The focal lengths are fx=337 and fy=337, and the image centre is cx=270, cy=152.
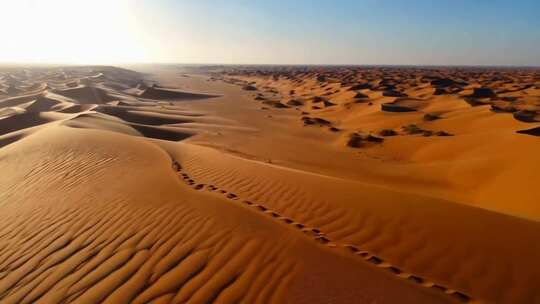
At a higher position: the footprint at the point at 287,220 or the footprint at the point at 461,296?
the footprint at the point at 461,296

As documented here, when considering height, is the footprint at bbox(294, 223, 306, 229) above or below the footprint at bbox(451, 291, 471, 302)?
below

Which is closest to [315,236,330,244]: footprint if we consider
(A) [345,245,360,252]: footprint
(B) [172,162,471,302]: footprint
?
(B) [172,162,471,302]: footprint

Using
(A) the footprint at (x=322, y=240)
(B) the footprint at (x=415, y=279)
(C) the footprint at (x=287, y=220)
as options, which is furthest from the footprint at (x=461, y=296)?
(C) the footprint at (x=287, y=220)

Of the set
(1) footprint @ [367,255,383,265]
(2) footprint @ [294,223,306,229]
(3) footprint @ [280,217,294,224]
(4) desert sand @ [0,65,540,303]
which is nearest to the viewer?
(4) desert sand @ [0,65,540,303]

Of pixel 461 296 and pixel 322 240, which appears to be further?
pixel 322 240

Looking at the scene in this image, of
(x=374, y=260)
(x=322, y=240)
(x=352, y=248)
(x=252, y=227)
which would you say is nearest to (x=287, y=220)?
(x=252, y=227)

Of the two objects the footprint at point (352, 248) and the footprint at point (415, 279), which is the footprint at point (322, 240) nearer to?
the footprint at point (352, 248)

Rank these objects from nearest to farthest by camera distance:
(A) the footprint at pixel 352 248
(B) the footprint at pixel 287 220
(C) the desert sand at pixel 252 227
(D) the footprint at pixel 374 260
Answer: (C) the desert sand at pixel 252 227
(D) the footprint at pixel 374 260
(A) the footprint at pixel 352 248
(B) the footprint at pixel 287 220

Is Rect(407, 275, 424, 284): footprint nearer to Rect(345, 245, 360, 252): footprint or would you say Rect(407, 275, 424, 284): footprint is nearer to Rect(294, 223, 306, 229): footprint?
Rect(345, 245, 360, 252): footprint

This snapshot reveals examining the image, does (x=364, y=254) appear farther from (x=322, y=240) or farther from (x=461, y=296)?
(x=461, y=296)

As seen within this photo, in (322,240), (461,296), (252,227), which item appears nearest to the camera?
(461,296)

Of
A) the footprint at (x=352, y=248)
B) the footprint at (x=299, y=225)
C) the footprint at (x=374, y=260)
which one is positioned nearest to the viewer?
the footprint at (x=374, y=260)

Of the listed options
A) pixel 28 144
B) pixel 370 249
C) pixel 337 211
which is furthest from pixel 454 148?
pixel 28 144

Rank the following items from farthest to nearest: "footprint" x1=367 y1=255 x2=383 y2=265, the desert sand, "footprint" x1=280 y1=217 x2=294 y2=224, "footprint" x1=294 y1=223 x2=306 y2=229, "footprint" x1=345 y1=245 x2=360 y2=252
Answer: "footprint" x1=280 y1=217 x2=294 y2=224, "footprint" x1=294 y1=223 x2=306 y2=229, "footprint" x1=345 y1=245 x2=360 y2=252, "footprint" x1=367 y1=255 x2=383 y2=265, the desert sand
